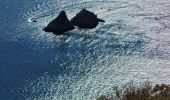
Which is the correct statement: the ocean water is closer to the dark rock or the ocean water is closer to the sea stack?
the sea stack

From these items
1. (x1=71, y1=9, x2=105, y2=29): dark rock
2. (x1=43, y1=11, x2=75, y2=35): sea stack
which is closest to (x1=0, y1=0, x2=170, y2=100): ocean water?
(x1=43, y1=11, x2=75, y2=35): sea stack

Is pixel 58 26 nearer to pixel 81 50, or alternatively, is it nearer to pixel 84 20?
pixel 84 20

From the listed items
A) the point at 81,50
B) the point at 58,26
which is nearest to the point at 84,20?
the point at 58,26

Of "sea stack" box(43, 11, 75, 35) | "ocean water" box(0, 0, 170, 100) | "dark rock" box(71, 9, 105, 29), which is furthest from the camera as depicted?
"dark rock" box(71, 9, 105, 29)

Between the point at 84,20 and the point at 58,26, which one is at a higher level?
the point at 84,20

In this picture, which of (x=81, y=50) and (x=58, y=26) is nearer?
(x=81, y=50)

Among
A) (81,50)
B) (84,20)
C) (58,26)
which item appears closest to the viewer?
(81,50)

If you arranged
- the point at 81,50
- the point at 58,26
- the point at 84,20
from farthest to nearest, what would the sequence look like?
the point at 84,20, the point at 58,26, the point at 81,50
